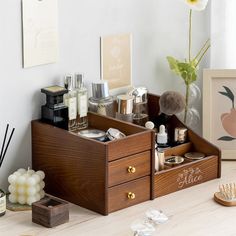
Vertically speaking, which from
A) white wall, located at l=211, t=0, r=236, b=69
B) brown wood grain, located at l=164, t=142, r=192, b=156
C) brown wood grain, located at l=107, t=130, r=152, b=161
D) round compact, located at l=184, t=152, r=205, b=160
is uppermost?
white wall, located at l=211, t=0, r=236, b=69

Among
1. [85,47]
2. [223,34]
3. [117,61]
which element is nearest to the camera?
[85,47]

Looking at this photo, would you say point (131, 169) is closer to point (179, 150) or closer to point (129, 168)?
point (129, 168)

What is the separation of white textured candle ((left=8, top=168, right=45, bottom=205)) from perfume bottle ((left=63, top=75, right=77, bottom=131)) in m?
0.18

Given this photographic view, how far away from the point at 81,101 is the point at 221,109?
0.49m

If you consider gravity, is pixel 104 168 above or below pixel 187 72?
below

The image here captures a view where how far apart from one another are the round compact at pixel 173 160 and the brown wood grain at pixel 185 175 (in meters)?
0.05

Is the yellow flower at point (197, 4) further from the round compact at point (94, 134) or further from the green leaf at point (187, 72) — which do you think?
the round compact at point (94, 134)

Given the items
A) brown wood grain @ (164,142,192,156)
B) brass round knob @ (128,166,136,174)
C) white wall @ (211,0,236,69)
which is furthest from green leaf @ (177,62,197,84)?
brass round knob @ (128,166,136,174)

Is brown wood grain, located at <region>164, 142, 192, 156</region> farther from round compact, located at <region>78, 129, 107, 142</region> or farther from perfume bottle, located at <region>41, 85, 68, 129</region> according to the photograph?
perfume bottle, located at <region>41, 85, 68, 129</region>

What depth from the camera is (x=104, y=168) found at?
78.5 inches

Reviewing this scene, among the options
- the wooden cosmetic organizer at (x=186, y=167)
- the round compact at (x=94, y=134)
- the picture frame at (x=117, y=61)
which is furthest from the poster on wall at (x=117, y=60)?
the round compact at (x=94, y=134)

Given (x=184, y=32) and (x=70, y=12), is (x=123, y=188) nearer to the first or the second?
(x=70, y=12)

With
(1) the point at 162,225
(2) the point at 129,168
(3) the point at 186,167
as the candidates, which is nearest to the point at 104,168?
(2) the point at 129,168

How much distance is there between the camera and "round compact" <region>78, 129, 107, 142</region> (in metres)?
2.12
